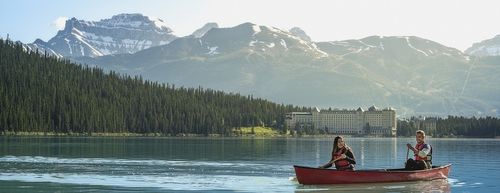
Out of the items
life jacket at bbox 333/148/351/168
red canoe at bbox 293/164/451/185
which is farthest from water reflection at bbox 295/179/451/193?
life jacket at bbox 333/148/351/168

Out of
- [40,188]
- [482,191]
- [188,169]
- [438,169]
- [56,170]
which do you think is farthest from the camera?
[188,169]

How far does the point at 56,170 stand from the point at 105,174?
599cm

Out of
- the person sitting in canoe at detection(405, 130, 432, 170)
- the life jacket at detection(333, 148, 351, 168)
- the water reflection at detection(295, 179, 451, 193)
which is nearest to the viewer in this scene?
the water reflection at detection(295, 179, 451, 193)

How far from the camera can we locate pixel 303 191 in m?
56.9

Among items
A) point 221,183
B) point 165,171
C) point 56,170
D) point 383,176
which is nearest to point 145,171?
point 165,171

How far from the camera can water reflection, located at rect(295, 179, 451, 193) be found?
191 feet

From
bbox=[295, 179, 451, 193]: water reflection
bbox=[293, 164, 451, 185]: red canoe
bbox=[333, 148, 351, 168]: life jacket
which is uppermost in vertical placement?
bbox=[333, 148, 351, 168]: life jacket

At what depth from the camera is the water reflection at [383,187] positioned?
58106mm

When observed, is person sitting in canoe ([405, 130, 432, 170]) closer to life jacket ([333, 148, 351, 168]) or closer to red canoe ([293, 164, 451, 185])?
red canoe ([293, 164, 451, 185])

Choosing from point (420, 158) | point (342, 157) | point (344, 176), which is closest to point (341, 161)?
point (342, 157)

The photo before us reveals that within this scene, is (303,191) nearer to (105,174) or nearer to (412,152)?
(412,152)

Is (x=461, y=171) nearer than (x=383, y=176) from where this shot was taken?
No

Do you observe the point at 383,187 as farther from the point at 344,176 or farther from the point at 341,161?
the point at 341,161

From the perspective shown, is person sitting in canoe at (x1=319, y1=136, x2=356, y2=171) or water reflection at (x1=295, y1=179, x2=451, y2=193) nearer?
water reflection at (x1=295, y1=179, x2=451, y2=193)
